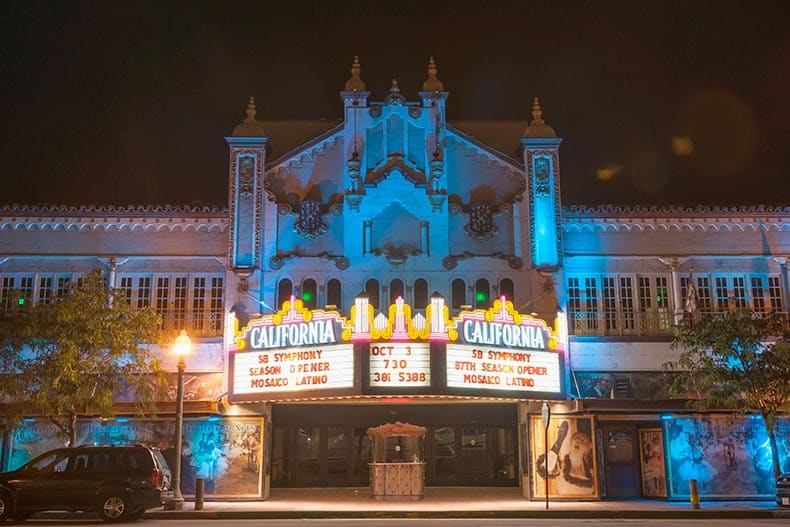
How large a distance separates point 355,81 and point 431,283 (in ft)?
25.5

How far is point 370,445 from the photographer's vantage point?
100 ft

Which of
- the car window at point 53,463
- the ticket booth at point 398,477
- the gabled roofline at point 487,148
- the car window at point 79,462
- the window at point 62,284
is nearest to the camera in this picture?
the car window at point 53,463

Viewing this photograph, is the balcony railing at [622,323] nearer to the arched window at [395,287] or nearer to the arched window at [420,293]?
the arched window at [420,293]

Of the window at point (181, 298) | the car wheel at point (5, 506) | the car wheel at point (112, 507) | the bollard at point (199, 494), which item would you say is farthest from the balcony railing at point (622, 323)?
the car wheel at point (5, 506)

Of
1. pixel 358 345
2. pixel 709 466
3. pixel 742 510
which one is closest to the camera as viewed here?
pixel 742 510

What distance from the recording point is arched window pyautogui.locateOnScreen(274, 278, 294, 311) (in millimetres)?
29062

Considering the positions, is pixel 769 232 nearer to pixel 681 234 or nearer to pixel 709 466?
pixel 681 234

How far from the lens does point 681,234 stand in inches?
1176

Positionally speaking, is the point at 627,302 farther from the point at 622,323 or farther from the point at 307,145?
the point at 307,145

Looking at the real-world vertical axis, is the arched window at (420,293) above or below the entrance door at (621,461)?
above

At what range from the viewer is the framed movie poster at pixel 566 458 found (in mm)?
26516

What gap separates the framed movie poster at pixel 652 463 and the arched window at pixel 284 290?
12.7 meters

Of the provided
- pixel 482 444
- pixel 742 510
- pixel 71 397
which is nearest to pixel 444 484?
pixel 482 444

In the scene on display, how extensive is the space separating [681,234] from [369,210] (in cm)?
1101
